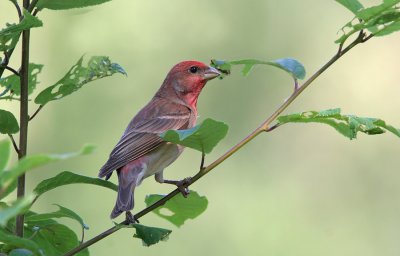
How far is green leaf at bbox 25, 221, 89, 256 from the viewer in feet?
7.61

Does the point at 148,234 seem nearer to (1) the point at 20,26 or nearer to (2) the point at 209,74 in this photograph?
(1) the point at 20,26

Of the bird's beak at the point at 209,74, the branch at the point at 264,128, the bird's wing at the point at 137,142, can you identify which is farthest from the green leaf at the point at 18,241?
the bird's beak at the point at 209,74

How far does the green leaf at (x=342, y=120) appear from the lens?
7.41ft

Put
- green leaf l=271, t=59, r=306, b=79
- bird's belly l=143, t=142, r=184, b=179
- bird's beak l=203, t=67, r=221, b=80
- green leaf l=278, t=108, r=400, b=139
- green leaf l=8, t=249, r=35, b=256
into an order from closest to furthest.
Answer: green leaf l=8, t=249, r=35, b=256 < green leaf l=278, t=108, r=400, b=139 < green leaf l=271, t=59, r=306, b=79 < bird's belly l=143, t=142, r=184, b=179 < bird's beak l=203, t=67, r=221, b=80

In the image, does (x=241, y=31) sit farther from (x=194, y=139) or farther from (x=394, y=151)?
(x=194, y=139)

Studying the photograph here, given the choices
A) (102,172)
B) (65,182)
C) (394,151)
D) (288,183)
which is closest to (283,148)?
(288,183)

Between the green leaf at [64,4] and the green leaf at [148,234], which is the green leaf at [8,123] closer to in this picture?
the green leaf at [64,4]

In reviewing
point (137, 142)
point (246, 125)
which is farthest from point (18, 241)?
point (246, 125)

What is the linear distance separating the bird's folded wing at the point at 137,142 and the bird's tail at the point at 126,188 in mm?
53

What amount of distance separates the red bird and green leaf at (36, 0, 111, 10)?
1.20 m

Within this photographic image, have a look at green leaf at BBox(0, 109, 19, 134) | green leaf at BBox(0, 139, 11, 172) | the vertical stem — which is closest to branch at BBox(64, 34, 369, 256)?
the vertical stem

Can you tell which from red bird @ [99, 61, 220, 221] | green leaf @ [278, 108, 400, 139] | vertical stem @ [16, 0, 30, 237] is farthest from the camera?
red bird @ [99, 61, 220, 221]

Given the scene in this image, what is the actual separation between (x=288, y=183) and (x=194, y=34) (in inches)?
67.9

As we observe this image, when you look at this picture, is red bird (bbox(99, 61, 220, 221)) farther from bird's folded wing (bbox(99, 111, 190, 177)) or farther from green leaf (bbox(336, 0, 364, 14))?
green leaf (bbox(336, 0, 364, 14))
